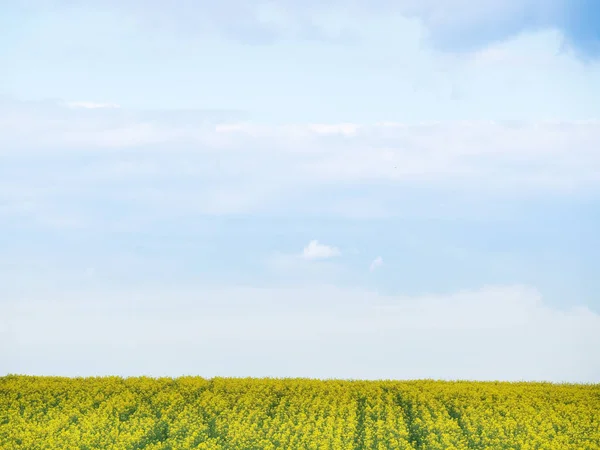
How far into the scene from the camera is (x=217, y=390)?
21609 mm

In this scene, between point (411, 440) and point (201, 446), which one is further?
point (411, 440)

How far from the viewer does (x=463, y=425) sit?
18719 millimetres

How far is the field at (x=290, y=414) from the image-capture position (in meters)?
17.4

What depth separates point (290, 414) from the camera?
63.2 feet

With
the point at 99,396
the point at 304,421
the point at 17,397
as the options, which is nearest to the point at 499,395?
the point at 304,421

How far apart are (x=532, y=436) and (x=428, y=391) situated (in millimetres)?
4389

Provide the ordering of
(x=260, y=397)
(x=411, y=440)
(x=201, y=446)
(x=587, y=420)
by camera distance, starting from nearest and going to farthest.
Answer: (x=201, y=446) → (x=411, y=440) → (x=587, y=420) → (x=260, y=397)

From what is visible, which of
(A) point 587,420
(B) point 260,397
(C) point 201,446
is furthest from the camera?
(B) point 260,397

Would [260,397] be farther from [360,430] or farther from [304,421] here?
[360,430]

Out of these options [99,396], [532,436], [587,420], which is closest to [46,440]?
[99,396]

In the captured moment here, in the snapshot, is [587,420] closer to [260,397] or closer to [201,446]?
[260,397]

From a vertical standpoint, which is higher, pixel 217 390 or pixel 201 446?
pixel 217 390

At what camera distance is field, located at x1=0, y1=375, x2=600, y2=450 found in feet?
57.1

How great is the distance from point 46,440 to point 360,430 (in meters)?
8.06
